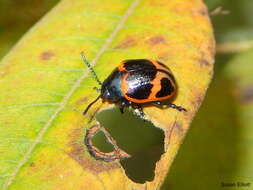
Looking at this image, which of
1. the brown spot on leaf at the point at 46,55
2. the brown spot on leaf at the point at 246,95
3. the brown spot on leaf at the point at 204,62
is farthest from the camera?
the brown spot on leaf at the point at 246,95

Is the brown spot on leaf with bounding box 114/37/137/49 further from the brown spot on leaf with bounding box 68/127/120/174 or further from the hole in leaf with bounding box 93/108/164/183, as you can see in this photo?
the brown spot on leaf with bounding box 68/127/120/174

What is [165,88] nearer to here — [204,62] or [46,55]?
[204,62]

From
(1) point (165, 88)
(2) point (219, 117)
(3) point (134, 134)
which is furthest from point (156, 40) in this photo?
(2) point (219, 117)

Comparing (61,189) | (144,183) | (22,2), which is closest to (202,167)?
(144,183)

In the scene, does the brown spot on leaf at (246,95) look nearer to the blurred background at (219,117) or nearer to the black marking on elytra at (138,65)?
the blurred background at (219,117)

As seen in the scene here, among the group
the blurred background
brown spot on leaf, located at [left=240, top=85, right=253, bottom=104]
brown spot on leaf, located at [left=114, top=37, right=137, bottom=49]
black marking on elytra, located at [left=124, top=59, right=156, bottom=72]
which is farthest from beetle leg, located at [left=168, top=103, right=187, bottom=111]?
brown spot on leaf, located at [left=240, top=85, right=253, bottom=104]

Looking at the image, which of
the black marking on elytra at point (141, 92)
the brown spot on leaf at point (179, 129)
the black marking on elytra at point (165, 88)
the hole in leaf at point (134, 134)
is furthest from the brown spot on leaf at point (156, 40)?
the brown spot on leaf at point (179, 129)

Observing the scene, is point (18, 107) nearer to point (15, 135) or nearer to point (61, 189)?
point (15, 135)
